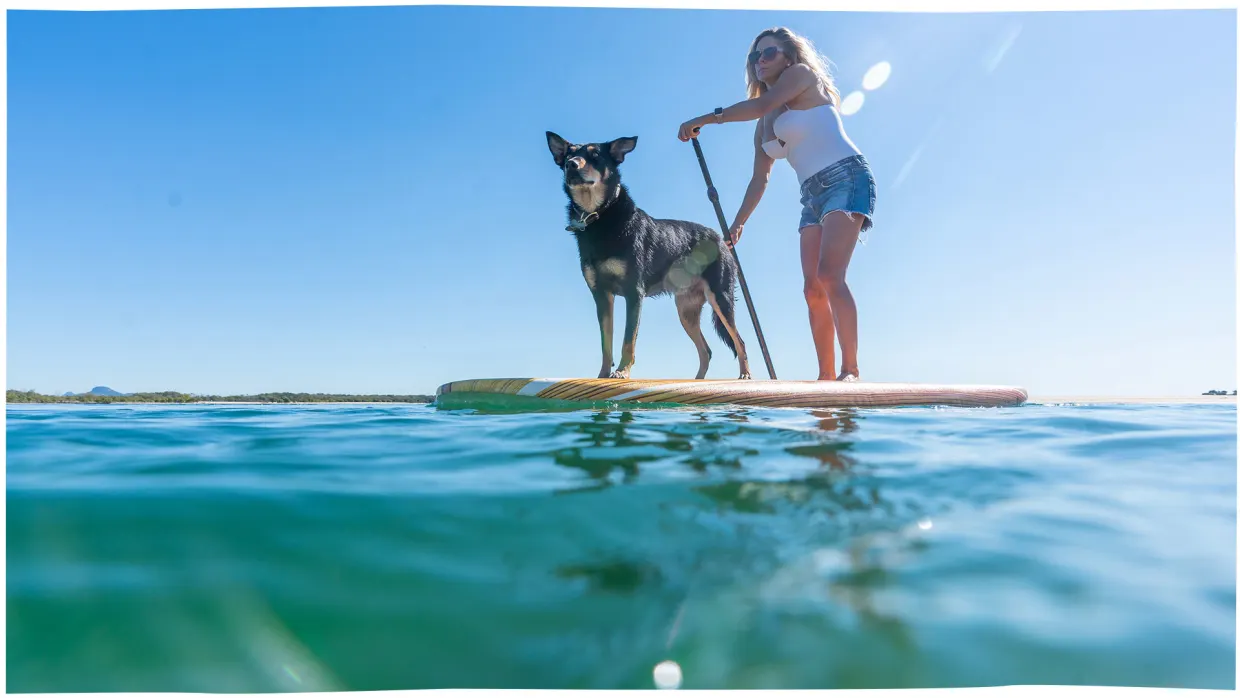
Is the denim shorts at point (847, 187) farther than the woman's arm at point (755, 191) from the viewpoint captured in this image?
No

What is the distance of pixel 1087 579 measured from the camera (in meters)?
0.99

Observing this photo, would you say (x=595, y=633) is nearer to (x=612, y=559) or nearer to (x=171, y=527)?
(x=612, y=559)

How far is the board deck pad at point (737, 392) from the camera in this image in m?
3.05

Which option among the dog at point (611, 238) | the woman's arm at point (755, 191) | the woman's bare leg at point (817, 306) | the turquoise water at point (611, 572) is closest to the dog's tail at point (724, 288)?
the dog at point (611, 238)

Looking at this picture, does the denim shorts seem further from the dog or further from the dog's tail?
the dog's tail

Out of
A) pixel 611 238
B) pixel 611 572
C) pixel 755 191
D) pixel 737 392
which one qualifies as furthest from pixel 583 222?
pixel 611 572

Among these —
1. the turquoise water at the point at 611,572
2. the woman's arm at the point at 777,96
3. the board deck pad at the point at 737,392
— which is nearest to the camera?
the turquoise water at the point at 611,572

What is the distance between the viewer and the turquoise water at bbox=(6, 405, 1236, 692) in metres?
0.80

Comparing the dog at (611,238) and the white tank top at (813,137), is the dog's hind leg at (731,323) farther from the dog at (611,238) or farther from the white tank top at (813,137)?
the white tank top at (813,137)

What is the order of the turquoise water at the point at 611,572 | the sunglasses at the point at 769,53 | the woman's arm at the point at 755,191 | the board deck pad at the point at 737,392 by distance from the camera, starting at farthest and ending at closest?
the woman's arm at the point at 755,191 → the sunglasses at the point at 769,53 → the board deck pad at the point at 737,392 → the turquoise water at the point at 611,572

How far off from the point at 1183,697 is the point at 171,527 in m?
1.50

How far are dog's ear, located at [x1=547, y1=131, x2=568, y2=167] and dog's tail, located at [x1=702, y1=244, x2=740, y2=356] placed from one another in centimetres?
158

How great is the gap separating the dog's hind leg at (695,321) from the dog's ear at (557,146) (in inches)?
64.6

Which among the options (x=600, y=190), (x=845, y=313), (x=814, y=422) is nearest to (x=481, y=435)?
(x=814, y=422)
